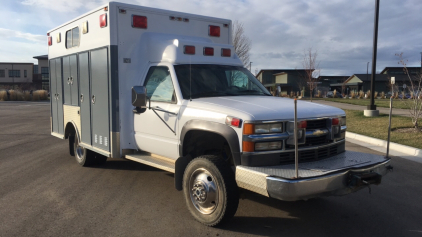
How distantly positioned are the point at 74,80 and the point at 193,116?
3786 mm

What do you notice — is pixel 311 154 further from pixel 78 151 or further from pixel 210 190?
pixel 78 151

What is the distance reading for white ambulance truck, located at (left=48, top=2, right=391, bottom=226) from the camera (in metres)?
4.08

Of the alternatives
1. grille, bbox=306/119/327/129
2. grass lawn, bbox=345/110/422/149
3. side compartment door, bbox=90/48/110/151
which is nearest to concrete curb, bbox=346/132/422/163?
grass lawn, bbox=345/110/422/149

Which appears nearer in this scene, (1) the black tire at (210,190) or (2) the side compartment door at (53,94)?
(1) the black tire at (210,190)

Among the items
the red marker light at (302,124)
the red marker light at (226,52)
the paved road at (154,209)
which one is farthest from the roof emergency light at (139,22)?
the red marker light at (302,124)

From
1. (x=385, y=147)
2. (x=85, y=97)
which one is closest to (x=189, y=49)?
(x=85, y=97)

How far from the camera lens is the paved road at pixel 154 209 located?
4410 mm

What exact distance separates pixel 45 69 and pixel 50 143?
6164cm

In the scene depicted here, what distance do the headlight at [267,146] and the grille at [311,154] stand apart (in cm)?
12

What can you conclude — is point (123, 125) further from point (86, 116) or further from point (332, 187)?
point (332, 187)

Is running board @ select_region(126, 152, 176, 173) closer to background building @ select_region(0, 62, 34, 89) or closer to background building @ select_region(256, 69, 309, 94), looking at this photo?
background building @ select_region(256, 69, 309, 94)

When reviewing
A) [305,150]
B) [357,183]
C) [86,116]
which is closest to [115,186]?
[86,116]

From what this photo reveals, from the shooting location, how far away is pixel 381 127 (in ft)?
40.9

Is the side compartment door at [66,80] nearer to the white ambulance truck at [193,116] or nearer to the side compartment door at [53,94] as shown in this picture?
the white ambulance truck at [193,116]
